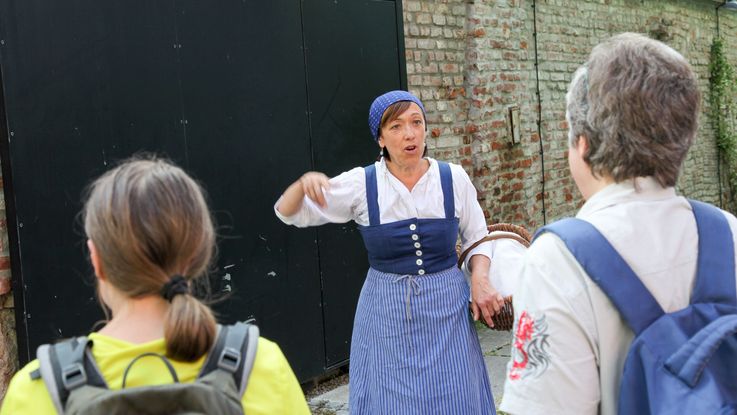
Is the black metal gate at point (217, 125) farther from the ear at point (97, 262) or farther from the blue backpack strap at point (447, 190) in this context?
the ear at point (97, 262)

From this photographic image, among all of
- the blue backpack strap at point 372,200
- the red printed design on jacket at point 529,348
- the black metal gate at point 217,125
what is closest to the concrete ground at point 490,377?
the black metal gate at point 217,125

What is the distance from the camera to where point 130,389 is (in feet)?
4.98

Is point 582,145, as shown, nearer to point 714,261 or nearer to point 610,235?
point 610,235

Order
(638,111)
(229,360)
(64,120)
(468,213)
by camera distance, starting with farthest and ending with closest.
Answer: (64,120)
(468,213)
(638,111)
(229,360)

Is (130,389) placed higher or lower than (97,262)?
lower

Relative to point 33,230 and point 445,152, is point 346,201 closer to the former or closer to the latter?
point 33,230

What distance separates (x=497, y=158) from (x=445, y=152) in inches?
31.2

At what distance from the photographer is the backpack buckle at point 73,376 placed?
154 centimetres

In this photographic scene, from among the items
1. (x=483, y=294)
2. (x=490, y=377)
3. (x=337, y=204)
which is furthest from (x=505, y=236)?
(x=490, y=377)

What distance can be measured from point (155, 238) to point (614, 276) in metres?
0.87

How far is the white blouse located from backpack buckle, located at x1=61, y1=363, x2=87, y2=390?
6.94 feet

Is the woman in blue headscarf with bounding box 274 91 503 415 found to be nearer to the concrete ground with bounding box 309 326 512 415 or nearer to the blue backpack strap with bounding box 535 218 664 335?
the concrete ground with bounding box 309 326 512 415

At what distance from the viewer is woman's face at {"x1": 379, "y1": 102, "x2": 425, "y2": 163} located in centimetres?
379

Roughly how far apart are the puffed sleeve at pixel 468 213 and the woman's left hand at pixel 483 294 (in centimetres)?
6
